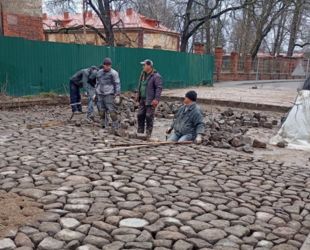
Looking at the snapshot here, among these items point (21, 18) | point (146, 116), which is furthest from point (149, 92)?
point (21, 18)

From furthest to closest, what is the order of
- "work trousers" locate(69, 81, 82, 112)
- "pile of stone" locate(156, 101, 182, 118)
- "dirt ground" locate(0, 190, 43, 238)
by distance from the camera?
"pile of stone" locate(156, 101, 182, 118)
"work trousers" locate(69, 81, 82, 112)
"dirt ground" locate(0, 190, 43, 238)

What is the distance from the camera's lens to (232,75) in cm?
3547

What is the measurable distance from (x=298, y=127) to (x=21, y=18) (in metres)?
14.0

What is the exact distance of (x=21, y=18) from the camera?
18.9 meters

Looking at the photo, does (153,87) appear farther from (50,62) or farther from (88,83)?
(50,62)

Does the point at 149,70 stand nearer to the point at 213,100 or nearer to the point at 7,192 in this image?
the point at 7,192

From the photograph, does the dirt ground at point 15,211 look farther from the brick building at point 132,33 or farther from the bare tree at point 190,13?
the brick building at point 132,33

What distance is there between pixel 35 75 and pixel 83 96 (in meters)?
2.06

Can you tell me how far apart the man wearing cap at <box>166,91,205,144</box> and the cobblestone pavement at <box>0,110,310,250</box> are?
0.48m

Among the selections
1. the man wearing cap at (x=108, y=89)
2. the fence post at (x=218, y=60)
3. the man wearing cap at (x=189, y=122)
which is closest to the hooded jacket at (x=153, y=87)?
Answer: the man wearing cap at (x=108, y=89)

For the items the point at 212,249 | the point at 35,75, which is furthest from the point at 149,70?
the point at 35,75

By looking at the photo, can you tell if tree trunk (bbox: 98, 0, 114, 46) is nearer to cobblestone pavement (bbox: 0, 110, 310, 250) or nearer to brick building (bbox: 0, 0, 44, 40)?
brick building (bbox: 0, 0, 44, 40)

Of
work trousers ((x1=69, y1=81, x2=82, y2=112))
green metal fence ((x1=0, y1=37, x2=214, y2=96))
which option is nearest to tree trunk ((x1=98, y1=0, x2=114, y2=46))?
green metal fence ((x1=0, y1=37, x2=214, y2=96))

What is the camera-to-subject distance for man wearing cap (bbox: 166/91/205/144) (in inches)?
310
